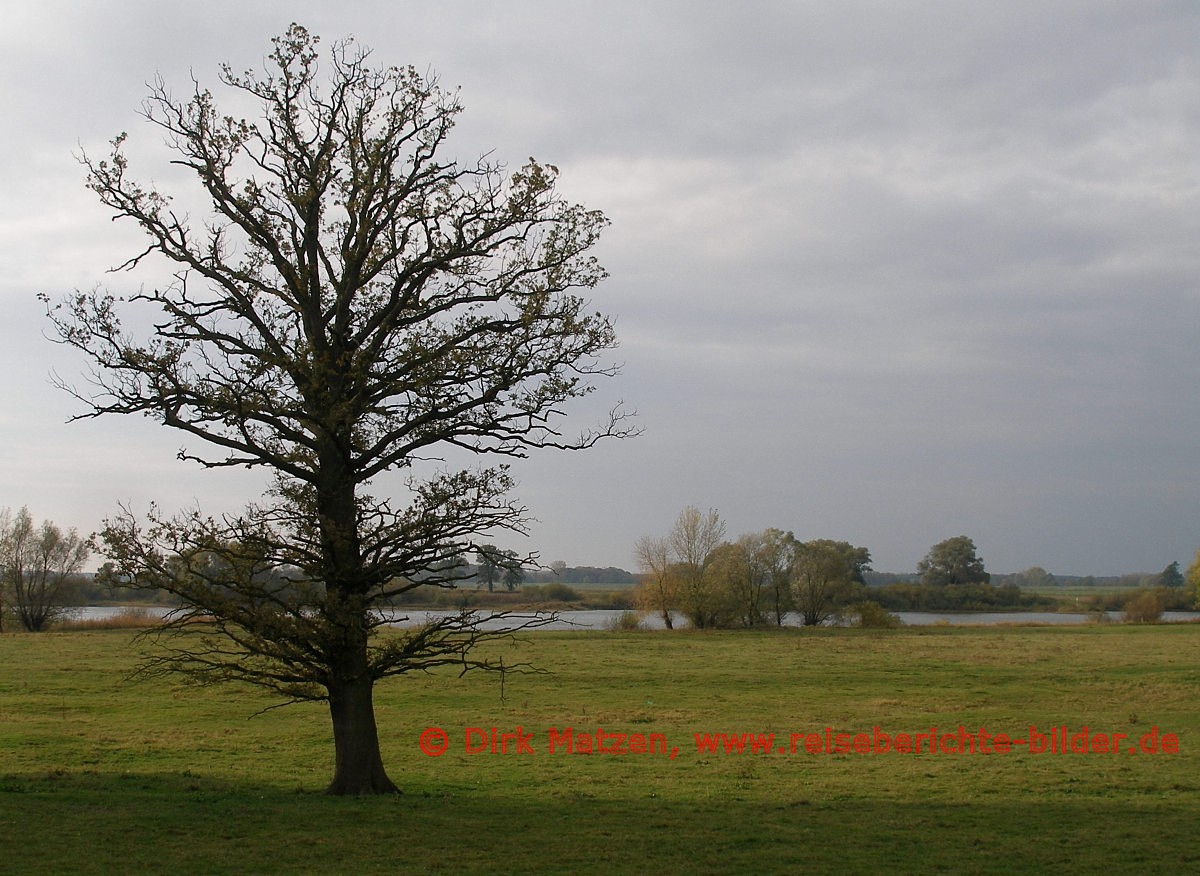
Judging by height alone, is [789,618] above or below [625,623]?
below

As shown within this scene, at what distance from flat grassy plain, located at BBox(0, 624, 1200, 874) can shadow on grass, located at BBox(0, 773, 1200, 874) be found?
0.06m

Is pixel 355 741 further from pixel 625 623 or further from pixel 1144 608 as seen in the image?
pixel 1144 608

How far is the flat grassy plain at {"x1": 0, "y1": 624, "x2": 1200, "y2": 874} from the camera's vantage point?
11211mm

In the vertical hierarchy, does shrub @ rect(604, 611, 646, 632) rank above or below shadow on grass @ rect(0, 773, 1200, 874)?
below

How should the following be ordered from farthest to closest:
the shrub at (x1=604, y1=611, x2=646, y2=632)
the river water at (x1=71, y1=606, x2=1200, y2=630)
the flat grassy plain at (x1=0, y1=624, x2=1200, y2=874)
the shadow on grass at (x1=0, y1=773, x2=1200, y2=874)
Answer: the river water at (x1=71, y1=606, x2=1200, y2=630) < the shrub at (x1=604, y1=611, x2=646, y2=632) < the flat grassy plain at (x1=0, y1=624, x2=1200, y2=874) < the shadow on grass at (x1=0, y1=773, x2=1200, y2=874)

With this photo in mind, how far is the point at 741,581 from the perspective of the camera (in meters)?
71.1

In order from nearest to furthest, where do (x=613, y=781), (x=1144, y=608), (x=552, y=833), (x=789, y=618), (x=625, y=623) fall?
1. (x=552, y=833)
2. (x=613, y=781)
3. (x=625, y=623)
4. (x=1144, y=608)
5. (x=789, y=618)

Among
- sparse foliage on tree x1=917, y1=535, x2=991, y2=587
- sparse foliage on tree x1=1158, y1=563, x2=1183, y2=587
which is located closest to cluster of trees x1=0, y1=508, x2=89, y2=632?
sparse foliage on tree x1=917, y1=535, x2=991, y2=587

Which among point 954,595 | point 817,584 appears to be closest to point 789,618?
point 817,584

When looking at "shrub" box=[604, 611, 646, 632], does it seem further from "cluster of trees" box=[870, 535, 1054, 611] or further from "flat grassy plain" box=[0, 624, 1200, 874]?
"cluster of trees" box=[870, 535, 1054, 611]

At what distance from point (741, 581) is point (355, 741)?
5856cm

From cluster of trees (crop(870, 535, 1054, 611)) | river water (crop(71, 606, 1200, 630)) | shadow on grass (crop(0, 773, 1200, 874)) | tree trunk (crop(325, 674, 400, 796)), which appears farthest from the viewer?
cluster of trees (crop(870, 535, 1054, 611))

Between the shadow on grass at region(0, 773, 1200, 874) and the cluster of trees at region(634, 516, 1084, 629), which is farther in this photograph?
the cluster of trees at region(634, 516, 1084, 629)

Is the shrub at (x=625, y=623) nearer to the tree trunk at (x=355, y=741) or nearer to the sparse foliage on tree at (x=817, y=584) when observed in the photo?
the sparse foliage on tree at (x=817, y=584)
